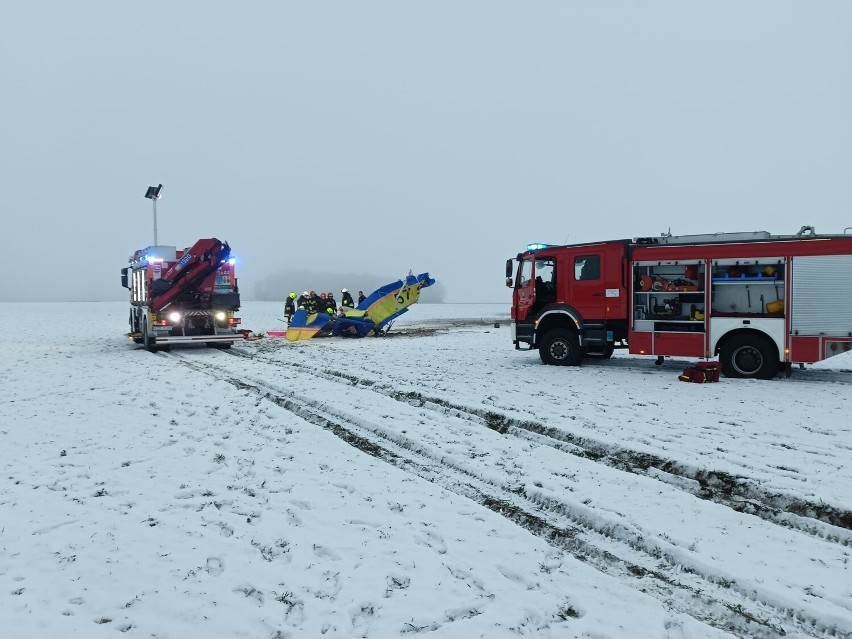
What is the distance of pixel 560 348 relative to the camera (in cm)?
1354

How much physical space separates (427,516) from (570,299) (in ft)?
31.8

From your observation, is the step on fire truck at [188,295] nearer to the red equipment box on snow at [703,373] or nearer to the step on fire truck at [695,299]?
the step on fire truck at [695,299]

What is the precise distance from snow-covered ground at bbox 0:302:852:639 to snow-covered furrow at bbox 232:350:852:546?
24mm

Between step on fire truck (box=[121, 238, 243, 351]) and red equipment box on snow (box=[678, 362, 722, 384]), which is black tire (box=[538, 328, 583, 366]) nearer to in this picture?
red equipment box on snow (box=[678, 362, 722, 384])

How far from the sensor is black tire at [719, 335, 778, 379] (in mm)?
11180

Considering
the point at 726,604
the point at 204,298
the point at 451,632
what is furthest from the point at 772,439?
the point at 204,298

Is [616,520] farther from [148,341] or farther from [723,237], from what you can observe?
[148,341]

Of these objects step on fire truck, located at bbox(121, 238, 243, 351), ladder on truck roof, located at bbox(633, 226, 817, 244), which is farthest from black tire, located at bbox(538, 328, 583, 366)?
step on fire truck, located at bbox(121, 238, 243, 351)

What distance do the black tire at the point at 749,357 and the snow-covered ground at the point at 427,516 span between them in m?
1.93

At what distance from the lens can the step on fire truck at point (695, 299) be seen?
35.5ft

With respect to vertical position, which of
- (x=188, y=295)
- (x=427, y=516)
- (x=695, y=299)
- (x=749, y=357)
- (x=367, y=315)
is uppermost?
(x=188, y=295)

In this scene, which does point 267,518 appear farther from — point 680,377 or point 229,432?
point 680,377

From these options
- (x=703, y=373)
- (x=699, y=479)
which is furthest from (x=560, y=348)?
(x=699, y=479)

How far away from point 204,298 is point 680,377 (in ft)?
44.8
